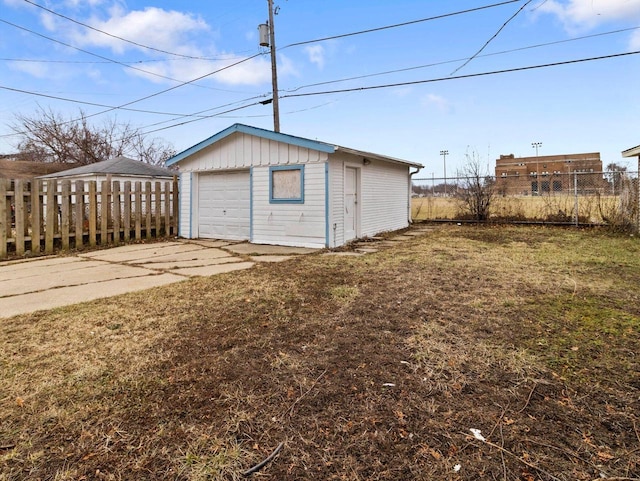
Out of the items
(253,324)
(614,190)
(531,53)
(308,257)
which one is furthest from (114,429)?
(614,190)

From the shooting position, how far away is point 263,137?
28.0ft

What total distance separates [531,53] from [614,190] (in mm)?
4952

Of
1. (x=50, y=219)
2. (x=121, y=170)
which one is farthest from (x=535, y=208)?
(x=121, y=170)

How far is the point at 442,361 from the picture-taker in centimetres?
247

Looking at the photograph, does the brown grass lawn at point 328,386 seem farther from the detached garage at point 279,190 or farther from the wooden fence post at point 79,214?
the wooden fence post at point 79,214

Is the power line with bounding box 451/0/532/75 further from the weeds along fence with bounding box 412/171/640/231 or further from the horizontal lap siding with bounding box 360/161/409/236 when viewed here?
the weeds along fence with bounding box 412/171/640/231

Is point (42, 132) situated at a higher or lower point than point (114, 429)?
higher

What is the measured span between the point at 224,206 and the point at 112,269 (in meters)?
4.24

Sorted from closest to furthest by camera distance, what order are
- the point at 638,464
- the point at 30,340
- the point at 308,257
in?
the point at 638,464 < the point at 30,340 < the point at 308,257

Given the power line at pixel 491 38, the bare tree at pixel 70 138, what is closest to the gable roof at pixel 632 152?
the power line at pixel 491 38

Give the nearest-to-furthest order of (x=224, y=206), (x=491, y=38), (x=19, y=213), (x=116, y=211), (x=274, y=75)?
1. (x=19, y=213)
2. (x=116, y=211)
3. (x=224, y=206)
4. (x=491, y=38)
5. (x=274, y=75)

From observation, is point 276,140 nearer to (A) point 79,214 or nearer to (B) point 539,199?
(A) point 79,214

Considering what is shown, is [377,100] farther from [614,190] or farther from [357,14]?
[614,190]

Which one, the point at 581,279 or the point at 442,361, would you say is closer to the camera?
the point at 442,361
